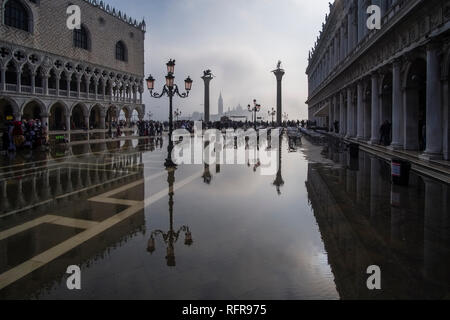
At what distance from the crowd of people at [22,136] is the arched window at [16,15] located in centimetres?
2619

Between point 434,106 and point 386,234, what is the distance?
352 inches

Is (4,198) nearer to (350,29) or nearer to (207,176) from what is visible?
(207,176)

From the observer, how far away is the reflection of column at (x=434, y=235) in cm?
479

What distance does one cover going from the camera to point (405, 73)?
16.2 m

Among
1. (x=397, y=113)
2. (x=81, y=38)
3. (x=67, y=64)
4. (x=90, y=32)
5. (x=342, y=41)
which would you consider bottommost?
(x=397, y=113)

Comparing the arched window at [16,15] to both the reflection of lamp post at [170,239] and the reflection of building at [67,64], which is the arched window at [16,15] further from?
the reflection of lamp post at [170,239]

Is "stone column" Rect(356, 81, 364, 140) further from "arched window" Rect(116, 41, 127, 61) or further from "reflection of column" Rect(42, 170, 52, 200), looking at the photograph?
"arched window" Rect(116, 41, 127, 61)

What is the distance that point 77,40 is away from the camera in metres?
55.8

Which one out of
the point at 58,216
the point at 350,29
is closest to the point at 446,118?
the point at 58,216

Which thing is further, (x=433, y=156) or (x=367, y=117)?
(x=367, y=117)

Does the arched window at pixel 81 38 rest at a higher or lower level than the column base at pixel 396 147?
higher

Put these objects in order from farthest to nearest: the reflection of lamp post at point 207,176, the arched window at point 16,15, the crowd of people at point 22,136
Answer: the arched window at point 16,15 → the crowd of people at point 22,136 → the reflection of lamp post at point 207,176

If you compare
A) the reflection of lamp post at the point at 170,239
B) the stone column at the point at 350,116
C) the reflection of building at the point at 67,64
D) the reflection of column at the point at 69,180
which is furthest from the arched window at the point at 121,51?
the reflection of lamp post at the point at 170,239

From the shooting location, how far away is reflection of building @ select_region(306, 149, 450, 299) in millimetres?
4430
